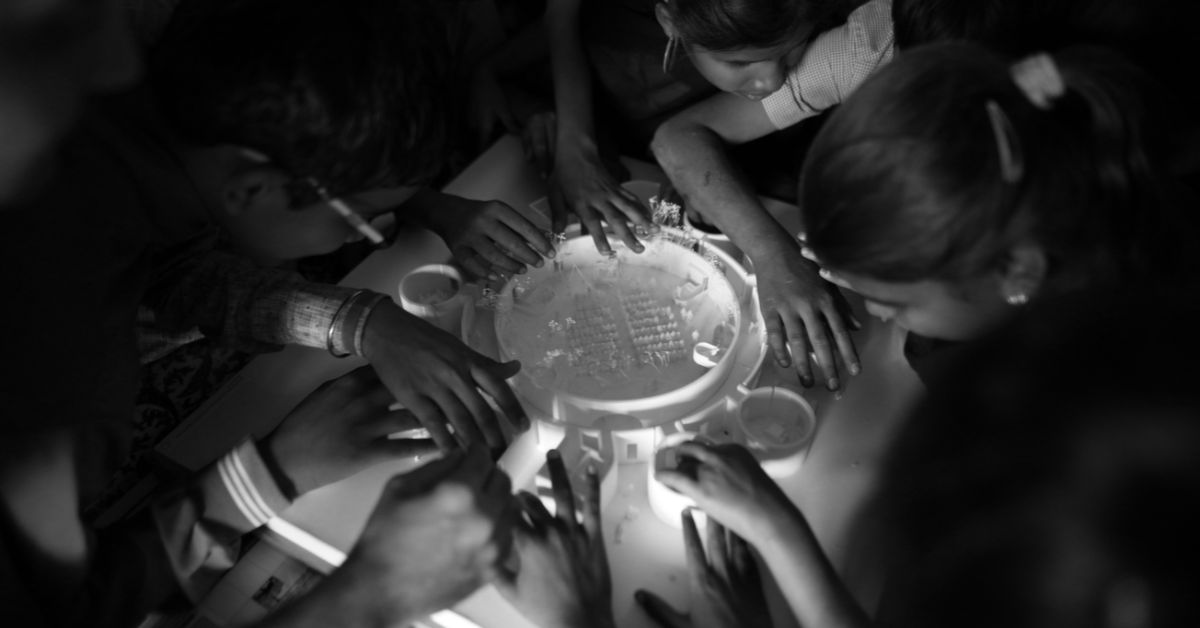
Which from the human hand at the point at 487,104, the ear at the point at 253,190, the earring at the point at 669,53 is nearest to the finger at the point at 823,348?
the earring at the point at 669,53

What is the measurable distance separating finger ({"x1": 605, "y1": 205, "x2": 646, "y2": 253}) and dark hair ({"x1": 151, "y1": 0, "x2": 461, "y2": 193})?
15.0 inches

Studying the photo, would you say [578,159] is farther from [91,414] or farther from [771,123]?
[91,414]

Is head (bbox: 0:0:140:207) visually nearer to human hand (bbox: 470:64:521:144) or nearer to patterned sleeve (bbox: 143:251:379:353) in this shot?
patterned sleeve (bbox: 143:251:379:353)

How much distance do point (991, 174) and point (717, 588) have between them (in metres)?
0.48

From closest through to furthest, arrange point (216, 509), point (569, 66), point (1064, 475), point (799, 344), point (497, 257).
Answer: point (1064, 475) → point (216, 509) → point (799, 344) → point (497, 257) → point (569, 66)

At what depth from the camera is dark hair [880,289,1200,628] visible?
40 cm

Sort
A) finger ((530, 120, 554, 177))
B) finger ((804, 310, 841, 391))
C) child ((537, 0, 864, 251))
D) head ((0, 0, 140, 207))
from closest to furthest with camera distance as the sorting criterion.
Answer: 1. head ((0, 0, 140, 207))
2. finger ((804, 310, 841, 391))
3. child ((537, 0, 864, 251))
4. finger ((530, 120, 554, 177))

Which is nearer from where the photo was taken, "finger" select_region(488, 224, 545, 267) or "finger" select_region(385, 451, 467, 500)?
"finger" select_region(385, 451, 467, 500)

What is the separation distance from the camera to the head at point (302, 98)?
692 mm

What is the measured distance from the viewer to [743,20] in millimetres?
1005

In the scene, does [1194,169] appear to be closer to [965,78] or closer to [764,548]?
[965,78]

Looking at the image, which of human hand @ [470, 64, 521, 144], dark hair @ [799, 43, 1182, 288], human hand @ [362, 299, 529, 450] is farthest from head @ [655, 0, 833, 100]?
human hand @ [362, 299, 529, 450]

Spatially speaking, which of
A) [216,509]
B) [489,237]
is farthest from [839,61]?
[216,509]

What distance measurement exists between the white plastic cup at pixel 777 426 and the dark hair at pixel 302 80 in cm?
52
